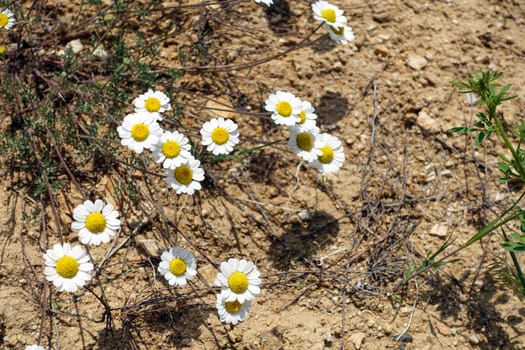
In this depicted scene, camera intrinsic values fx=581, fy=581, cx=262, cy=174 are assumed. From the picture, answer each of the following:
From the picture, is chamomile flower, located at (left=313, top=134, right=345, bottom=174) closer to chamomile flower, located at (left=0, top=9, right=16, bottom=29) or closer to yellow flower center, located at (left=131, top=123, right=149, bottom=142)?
yellow flower center, located at (left=131, top=123, right=149, bottom=142)

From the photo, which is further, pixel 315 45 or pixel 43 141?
pixel 315 45

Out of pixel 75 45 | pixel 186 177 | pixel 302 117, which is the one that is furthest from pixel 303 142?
pixel 75 45

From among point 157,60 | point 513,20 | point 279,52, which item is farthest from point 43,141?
point 513,20

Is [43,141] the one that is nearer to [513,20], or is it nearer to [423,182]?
[423,182]

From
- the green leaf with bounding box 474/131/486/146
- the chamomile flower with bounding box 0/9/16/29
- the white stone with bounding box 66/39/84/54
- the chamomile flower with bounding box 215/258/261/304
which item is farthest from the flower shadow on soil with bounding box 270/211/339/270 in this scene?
the chamomile flower with bounding box 0/9/16/29

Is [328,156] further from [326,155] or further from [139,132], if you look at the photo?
[139,132]

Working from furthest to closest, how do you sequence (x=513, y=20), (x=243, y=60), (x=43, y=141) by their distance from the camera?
(x=513, y=20) < (x=243, y=60) < (x=43, y=141)
